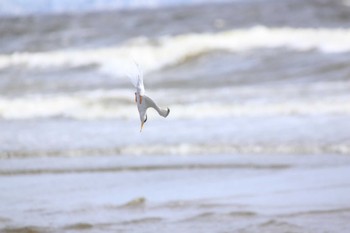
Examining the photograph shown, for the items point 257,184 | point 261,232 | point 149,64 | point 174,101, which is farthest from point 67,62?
point 261,232

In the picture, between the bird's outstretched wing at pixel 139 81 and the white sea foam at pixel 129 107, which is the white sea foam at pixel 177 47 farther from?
the bird's outstretched wing at pixel 139 81

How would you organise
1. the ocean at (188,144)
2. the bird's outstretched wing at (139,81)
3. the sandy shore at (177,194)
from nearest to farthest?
1. the bird's outstretched wing at (139,81)
2. the sandy shore at (177,194)
3. the ocean at (188,144)

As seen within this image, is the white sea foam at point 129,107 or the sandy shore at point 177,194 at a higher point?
the white sea foam at point 129,107

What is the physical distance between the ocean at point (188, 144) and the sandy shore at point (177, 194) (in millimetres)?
13

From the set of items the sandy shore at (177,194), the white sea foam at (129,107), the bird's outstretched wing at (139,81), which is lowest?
the sandy shore at (177,194)

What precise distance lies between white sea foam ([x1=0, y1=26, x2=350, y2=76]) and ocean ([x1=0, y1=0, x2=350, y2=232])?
157mm

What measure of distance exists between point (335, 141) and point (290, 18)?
21.3 meters

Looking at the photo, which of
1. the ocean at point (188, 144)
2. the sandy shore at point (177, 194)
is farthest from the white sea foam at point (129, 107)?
the sandy shore at point (177, 194)

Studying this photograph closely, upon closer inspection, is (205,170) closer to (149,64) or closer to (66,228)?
(66,228)

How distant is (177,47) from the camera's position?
21.7 metres

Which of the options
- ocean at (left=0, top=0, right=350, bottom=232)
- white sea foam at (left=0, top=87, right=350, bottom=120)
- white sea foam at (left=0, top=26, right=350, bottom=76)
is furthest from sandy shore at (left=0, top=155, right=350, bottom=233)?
white sea foam at (left=0, top=26, right=350, bottom=76)

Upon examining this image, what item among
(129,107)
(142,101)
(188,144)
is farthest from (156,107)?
(129,107)

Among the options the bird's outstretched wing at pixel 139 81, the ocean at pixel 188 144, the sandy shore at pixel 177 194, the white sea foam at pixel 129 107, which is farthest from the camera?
the white sea foam at pixel 129 107

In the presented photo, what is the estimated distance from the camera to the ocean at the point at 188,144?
18.4 feet
